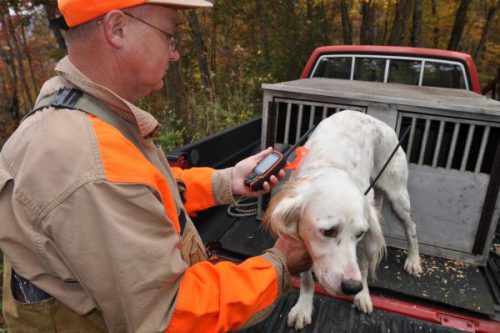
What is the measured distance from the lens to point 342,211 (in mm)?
2102

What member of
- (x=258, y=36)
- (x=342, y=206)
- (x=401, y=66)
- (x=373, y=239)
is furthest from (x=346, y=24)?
(x=342, y=206)

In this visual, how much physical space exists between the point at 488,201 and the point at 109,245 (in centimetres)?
307

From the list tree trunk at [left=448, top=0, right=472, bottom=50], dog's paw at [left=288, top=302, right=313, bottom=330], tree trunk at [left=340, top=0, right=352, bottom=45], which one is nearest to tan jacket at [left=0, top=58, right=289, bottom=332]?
dog's paw at [left=288, top=302, right=313, bottom=330]

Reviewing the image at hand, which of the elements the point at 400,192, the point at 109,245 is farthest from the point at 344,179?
the point at 109,245

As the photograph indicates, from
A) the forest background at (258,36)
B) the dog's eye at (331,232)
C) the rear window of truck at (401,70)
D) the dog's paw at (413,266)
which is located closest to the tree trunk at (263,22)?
the forest background at (258,36)

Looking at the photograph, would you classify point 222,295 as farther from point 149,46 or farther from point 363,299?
point 363,299

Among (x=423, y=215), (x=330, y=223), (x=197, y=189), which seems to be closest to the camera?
(x=330, y=223)

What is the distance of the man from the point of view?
1.18 metres

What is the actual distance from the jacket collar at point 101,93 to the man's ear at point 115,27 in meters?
0.17

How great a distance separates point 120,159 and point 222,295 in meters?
0.62

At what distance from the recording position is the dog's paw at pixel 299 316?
2.43 metres

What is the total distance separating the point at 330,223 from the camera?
2086mm

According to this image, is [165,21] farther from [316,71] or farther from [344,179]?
[316,71]

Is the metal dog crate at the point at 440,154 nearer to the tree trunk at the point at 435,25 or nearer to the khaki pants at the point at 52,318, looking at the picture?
the khaki pants at the point at 52,318
